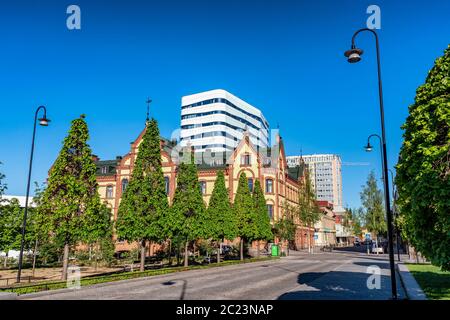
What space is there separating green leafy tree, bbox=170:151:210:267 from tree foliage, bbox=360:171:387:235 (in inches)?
1394

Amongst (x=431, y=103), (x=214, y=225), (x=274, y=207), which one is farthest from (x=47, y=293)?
(x=274, y=207)

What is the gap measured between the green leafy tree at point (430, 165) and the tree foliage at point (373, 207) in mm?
50062

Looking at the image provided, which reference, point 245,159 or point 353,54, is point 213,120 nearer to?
point 245,159

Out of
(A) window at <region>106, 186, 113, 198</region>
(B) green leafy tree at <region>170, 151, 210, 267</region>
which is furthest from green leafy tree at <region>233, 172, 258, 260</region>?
(A) window at <region>106, 186, 113, 198</region>

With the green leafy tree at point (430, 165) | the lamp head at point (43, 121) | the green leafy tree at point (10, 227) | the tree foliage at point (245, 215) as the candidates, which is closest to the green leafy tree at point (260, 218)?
the tree foliage at point (245, 215)

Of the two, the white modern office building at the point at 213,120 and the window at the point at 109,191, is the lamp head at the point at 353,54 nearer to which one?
the window at the point at 109,191

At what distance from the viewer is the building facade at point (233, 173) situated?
58688mm

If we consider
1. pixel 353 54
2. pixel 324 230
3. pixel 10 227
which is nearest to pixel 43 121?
pixel 10 227

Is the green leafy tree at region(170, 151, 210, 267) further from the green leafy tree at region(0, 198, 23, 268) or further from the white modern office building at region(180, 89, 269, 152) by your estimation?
the white modern office building at region(180, 89, 269, 152)

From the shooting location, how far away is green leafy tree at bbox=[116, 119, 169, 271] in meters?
26.8

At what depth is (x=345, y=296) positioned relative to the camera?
52.7 feet
